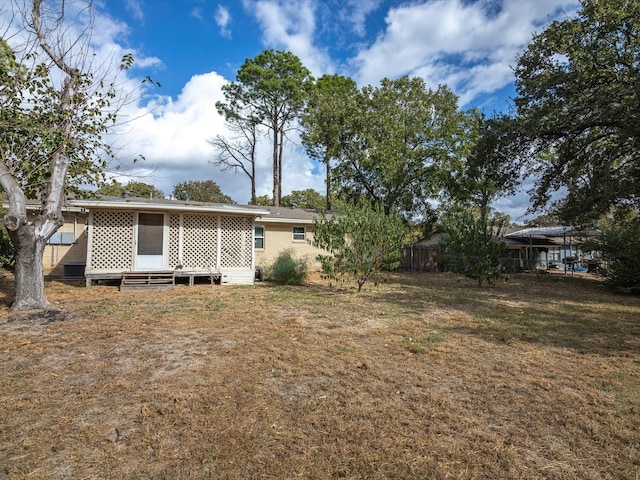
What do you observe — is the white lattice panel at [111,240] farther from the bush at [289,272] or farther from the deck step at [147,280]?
the bush at [289,272]

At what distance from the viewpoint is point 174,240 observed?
12.2 meters

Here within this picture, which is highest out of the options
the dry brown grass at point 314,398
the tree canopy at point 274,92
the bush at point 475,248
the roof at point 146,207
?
the tree canopy at point 274,92

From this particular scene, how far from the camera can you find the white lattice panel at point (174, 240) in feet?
39.9

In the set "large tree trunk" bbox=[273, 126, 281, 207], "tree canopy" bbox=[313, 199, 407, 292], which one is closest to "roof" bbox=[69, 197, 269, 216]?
"tree canopy" bbox=[313, 199, 407, 292]

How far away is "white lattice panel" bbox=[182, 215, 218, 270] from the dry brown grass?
17.7 feet

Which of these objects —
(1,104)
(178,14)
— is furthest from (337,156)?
(1,104)

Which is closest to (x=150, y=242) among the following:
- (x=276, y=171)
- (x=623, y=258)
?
(x=276, y=171)

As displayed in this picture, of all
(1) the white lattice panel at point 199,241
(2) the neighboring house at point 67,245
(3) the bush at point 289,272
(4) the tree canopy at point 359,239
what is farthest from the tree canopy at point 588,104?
(2) the neighboring house at point 67,245

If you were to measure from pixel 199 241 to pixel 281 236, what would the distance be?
498cm

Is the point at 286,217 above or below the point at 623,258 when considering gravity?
above

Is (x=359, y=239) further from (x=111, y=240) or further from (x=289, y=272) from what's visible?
(x=111, y=240)

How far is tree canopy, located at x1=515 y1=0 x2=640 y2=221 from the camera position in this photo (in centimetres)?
1059

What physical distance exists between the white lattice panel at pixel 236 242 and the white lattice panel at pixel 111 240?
3.03 metres

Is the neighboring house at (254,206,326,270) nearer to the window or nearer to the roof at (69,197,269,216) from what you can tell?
the window
